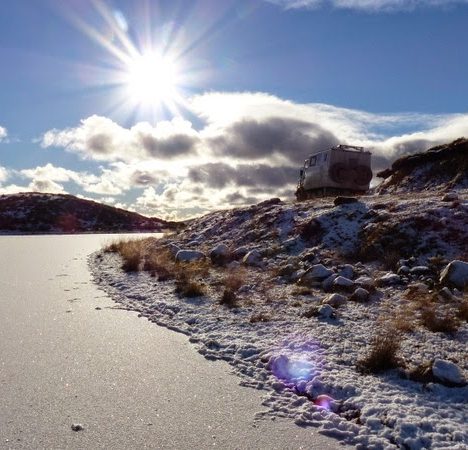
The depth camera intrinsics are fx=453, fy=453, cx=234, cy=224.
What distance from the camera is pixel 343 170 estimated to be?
25.3m

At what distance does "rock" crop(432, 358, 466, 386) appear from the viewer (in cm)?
539

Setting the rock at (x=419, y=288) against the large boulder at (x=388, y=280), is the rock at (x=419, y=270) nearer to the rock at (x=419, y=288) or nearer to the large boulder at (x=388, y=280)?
the large boulder at (x=388, y=280)

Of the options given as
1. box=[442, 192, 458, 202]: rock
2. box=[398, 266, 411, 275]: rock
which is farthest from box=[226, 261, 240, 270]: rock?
box=[442, 192, 458, 202]: rock

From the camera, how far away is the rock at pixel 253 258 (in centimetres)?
1441

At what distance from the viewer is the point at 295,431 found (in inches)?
178

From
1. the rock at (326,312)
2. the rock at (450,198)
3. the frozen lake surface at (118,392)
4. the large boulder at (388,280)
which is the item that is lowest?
the frozen lake surface at (118,392)

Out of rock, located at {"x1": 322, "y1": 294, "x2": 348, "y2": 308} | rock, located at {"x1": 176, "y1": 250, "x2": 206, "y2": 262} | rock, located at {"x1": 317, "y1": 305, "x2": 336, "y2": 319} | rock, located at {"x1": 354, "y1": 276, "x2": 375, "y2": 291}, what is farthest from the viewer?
rock, located at {"x1": 176, "y1": 250, "x2": 206, "y2": 262}

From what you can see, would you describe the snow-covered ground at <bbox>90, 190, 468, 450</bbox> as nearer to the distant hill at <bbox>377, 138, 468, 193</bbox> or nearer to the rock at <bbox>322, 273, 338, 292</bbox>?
the rock at <bbox>322, 273, 338, 292</bbox>

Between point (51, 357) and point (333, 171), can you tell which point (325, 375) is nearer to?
point (51, 357)

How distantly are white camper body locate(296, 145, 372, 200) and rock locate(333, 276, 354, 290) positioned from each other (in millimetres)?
15504

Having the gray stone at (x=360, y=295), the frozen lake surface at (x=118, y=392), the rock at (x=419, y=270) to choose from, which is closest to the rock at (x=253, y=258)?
the rock at (x=419, y=270)

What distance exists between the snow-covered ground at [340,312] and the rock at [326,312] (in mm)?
19

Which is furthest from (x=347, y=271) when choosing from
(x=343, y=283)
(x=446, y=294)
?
(x=446, y=294)

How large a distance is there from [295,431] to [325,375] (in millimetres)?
1422
